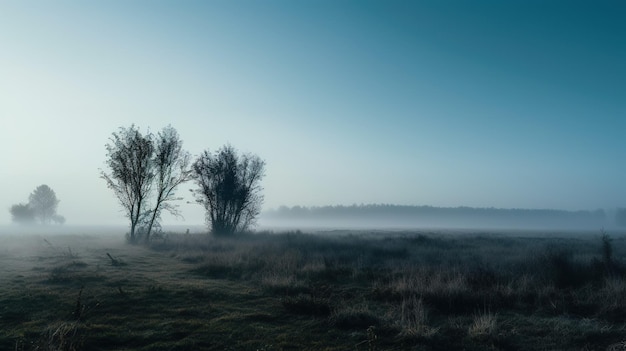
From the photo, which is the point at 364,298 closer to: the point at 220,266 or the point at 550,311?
the point at 550,311

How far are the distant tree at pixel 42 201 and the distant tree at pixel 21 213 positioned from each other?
3.37 ft

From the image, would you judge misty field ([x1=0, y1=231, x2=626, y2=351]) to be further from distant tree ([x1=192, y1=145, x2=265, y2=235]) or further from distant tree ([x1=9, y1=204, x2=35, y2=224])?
distant tree ([x1=9, y1=204, x2=35, y2=224])

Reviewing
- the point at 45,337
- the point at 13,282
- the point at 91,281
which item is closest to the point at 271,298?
the point at 45,337

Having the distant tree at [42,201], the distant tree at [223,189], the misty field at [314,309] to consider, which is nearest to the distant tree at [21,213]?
the distant tree at [42,201]

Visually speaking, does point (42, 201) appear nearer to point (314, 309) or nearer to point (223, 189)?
point (223, 189)

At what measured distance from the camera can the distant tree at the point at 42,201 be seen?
95500 millimetres

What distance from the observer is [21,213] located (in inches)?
3858

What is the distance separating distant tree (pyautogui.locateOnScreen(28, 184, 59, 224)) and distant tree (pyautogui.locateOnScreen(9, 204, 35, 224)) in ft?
3.37

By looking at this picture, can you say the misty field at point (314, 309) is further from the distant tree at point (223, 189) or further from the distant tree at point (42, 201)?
the distant tree at point (42, 201)

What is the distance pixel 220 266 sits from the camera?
1800cm

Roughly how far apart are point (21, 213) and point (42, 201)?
7.62m

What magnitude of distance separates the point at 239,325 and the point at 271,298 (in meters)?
3.15

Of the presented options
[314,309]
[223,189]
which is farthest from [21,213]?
[314,309]

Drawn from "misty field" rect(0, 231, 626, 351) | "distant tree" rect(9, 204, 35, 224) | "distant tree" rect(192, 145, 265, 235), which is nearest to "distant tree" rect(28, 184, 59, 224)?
"distant tree" rect(9, 204, 35, 224)
